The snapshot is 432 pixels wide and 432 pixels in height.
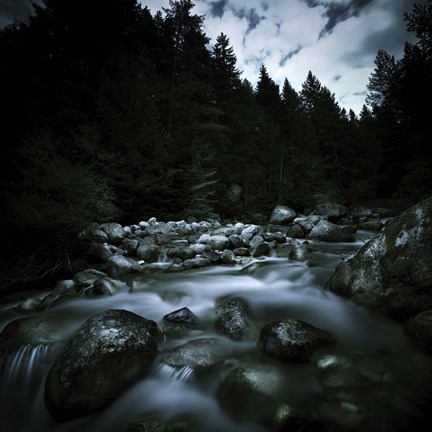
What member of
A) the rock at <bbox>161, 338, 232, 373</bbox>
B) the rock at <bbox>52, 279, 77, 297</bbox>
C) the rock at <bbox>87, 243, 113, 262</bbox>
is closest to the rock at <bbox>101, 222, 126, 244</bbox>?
the rock at <bbox>87, 243, 113, 262</bbox>

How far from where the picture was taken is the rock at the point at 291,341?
245 centimetres

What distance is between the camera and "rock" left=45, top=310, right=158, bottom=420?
2146mm

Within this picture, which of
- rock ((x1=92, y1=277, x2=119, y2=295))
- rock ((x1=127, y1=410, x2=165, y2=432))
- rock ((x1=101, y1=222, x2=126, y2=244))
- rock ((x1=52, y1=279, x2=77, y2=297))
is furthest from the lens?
rock ((x1=101, y1=222, x2=126, y2=244))

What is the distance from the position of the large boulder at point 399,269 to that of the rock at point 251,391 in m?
1.99

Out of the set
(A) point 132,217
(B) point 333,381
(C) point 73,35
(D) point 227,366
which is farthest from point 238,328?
(C) point 73,35

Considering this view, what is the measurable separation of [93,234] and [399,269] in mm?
7839

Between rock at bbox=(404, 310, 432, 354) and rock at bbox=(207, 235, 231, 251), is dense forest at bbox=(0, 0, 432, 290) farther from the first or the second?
rock at bbox=(404, 310, 432, 354)

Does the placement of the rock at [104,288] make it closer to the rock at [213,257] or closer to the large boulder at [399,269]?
the rock at [213,257]

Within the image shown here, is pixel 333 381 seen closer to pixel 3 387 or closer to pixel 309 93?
pixel 3 387

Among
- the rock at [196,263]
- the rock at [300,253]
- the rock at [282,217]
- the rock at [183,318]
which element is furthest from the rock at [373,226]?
the rock at [183,318]

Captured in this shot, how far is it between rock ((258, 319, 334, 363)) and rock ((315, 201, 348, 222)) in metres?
17.8

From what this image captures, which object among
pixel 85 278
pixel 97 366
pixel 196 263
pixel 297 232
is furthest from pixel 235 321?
pixel 297 232

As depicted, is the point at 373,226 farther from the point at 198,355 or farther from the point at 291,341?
the point at 198,355

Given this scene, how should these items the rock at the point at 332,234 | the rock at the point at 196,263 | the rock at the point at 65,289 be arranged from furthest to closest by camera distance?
the rock at the point at 332,234 < the rock at the point at 196,263 < the rock at the point at 65,289
